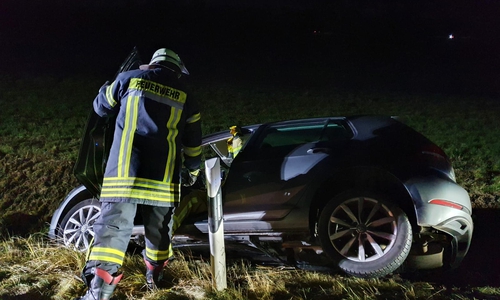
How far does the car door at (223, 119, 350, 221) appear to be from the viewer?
11.9ft

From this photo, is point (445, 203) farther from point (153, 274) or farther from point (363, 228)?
point (153, 274)

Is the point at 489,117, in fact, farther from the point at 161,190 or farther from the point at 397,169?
the point at 161,190

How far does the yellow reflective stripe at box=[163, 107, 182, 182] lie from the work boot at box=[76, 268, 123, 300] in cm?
72

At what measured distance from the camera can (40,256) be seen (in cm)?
368

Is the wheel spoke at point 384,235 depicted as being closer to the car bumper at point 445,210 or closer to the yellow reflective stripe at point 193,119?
the car bumper at point 445,210

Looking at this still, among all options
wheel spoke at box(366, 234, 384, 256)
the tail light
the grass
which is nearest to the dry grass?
the grass

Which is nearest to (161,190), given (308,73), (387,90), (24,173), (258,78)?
(24,173)

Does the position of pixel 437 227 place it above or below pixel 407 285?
above

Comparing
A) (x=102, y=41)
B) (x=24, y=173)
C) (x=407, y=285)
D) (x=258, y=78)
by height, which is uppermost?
(x=102, y=41)

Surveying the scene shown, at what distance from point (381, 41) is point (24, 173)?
2622 centimetres

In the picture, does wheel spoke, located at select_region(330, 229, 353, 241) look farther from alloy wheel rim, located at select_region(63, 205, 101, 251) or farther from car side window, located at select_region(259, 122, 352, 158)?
alloy wheel rim, located at select_region(63, 205, 101, 251)

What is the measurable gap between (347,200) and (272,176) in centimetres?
64

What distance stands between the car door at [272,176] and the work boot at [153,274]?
30.4 inches

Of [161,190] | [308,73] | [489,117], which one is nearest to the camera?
[161,190]
